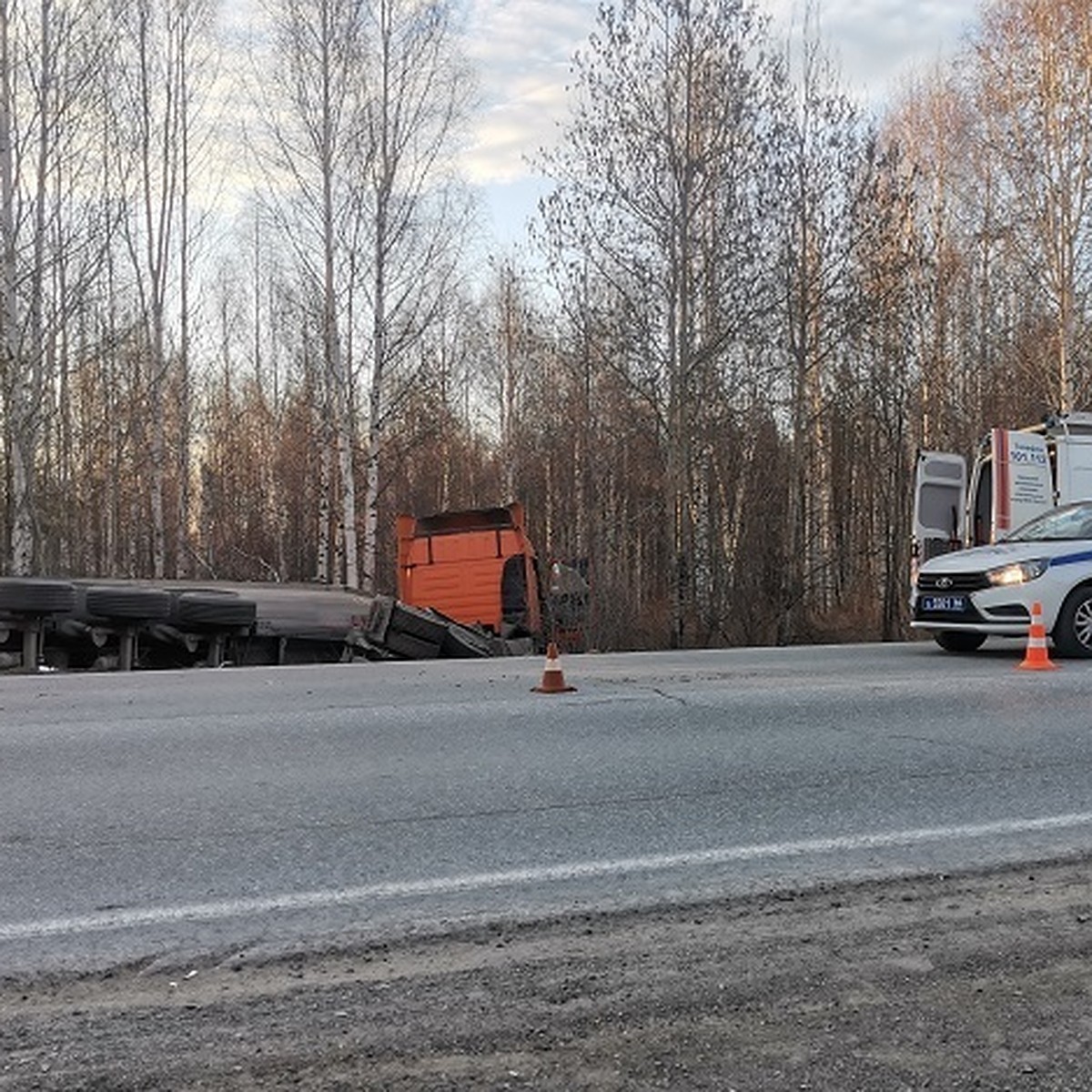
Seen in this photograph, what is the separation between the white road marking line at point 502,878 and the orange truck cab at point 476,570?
414 inches

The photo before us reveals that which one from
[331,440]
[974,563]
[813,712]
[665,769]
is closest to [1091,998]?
[665,769]

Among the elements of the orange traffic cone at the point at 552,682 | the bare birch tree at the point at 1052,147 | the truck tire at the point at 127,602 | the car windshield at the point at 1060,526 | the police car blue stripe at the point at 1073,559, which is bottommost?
the orange traffic cone at the point at 552,682

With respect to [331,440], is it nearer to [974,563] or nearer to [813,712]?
[974,563]

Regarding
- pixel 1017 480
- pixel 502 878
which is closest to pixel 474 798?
pixel 502 878

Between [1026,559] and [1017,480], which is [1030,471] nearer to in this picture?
[1017,480]

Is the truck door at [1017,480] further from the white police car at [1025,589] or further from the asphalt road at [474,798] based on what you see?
the asphalt road at [474,798]

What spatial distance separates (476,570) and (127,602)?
18.1 feet

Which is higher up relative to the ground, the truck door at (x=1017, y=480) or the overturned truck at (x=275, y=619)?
the truck door at (x=1017, y=480)

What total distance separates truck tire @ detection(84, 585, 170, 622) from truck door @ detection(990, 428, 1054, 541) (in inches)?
396

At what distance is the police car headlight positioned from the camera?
1055cm

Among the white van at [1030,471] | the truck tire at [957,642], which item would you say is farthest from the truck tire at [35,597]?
the white van at [1030,471]

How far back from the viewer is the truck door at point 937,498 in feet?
51.6

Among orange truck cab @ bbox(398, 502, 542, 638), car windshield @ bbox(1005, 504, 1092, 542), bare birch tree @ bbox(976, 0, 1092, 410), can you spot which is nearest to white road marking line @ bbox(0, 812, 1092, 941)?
car windshield @ bbox(1005, 504, 1092, 542)

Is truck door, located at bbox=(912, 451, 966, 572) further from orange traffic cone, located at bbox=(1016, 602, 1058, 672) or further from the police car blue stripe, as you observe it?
orange traffic cone, located at bbox=(1016, 602, 1058, 672)
